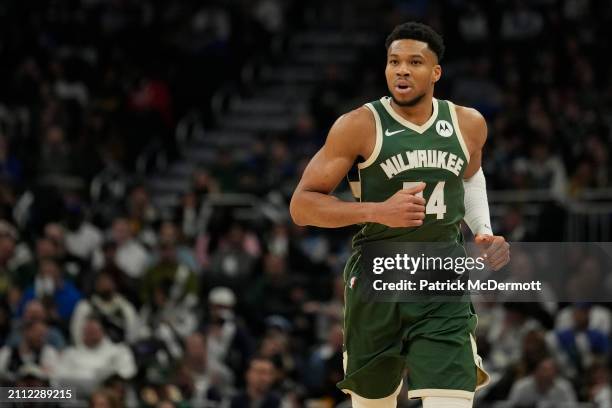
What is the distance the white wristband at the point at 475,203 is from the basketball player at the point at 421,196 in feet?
0.46

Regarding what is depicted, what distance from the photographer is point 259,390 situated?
1238 centimetres

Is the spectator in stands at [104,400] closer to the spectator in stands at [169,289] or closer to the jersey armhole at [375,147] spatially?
the spectator in stands at [169,289]

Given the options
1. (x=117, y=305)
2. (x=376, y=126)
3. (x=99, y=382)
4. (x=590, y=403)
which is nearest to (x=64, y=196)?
(x=117, y=305)

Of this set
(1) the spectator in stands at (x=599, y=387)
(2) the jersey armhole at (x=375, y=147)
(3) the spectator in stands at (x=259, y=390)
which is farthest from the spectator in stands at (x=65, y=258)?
(2) the jersey armhole at (x=375, y=147)

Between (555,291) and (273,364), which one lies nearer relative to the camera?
(555,291)

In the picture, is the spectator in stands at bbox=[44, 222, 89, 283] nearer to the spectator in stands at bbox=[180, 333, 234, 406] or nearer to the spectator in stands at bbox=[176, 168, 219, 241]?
the spectator in stands at bbox=[176, 168, 219, 241]

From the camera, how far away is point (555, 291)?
1029 centimetres

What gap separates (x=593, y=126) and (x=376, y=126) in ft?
36.1

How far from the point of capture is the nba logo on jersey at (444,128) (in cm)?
740

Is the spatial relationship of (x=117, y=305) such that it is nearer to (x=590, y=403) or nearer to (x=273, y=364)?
(x=273, y=364)

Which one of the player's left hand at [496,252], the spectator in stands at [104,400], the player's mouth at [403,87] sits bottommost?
the spectator in stands at [104,400]

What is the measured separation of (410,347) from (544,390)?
5.52 metres

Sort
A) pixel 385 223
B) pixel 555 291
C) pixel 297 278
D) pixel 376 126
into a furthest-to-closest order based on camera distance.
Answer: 1. pixel 297 278
2. pixel 555 291
3. pixel 376 126
4. pixel 385 223

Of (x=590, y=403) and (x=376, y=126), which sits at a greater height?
(x=376, y=126)
